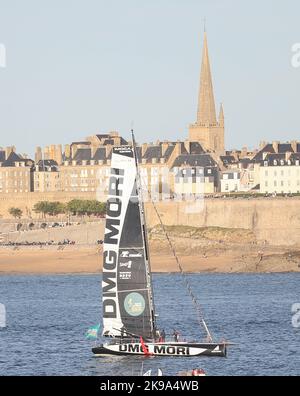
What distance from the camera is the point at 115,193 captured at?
161 ft

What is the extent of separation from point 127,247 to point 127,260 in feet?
1.26

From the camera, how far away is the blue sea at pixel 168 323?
159 feet

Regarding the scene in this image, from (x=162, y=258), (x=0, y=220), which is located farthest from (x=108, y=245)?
(x=0, y=220)

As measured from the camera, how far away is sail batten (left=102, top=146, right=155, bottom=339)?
49.0 m

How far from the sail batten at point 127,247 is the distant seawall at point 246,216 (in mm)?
63374

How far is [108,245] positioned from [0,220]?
271ft

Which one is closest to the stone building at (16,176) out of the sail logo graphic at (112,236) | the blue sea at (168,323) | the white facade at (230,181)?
the white facade at (230,181)

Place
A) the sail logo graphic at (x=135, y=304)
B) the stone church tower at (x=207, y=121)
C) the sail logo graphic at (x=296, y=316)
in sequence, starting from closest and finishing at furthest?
the sail logo graphic at (x=135, y=304)
the sail logo graphic at (x=296, y=316)
the stone church tower at (x=207, y=121)

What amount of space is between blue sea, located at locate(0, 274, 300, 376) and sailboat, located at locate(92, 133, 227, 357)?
746mm

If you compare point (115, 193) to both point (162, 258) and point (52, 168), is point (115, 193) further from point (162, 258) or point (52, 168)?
point (52, 168)

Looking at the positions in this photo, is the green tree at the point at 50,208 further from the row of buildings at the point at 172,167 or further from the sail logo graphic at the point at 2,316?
the sail logo graphic at the point at 2,316

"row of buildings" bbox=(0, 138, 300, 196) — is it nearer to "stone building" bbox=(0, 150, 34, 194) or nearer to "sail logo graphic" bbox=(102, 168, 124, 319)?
"stone building" bbox=(0, 150, 34, 194)

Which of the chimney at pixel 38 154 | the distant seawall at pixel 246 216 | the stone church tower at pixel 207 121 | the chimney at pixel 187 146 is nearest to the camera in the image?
the distant seawall at pixel 246 216

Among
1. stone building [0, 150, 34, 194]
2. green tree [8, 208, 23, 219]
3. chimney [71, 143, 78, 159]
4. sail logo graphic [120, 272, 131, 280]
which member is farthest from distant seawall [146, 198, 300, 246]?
sail logo graphic [120, 272, 131, 280]
